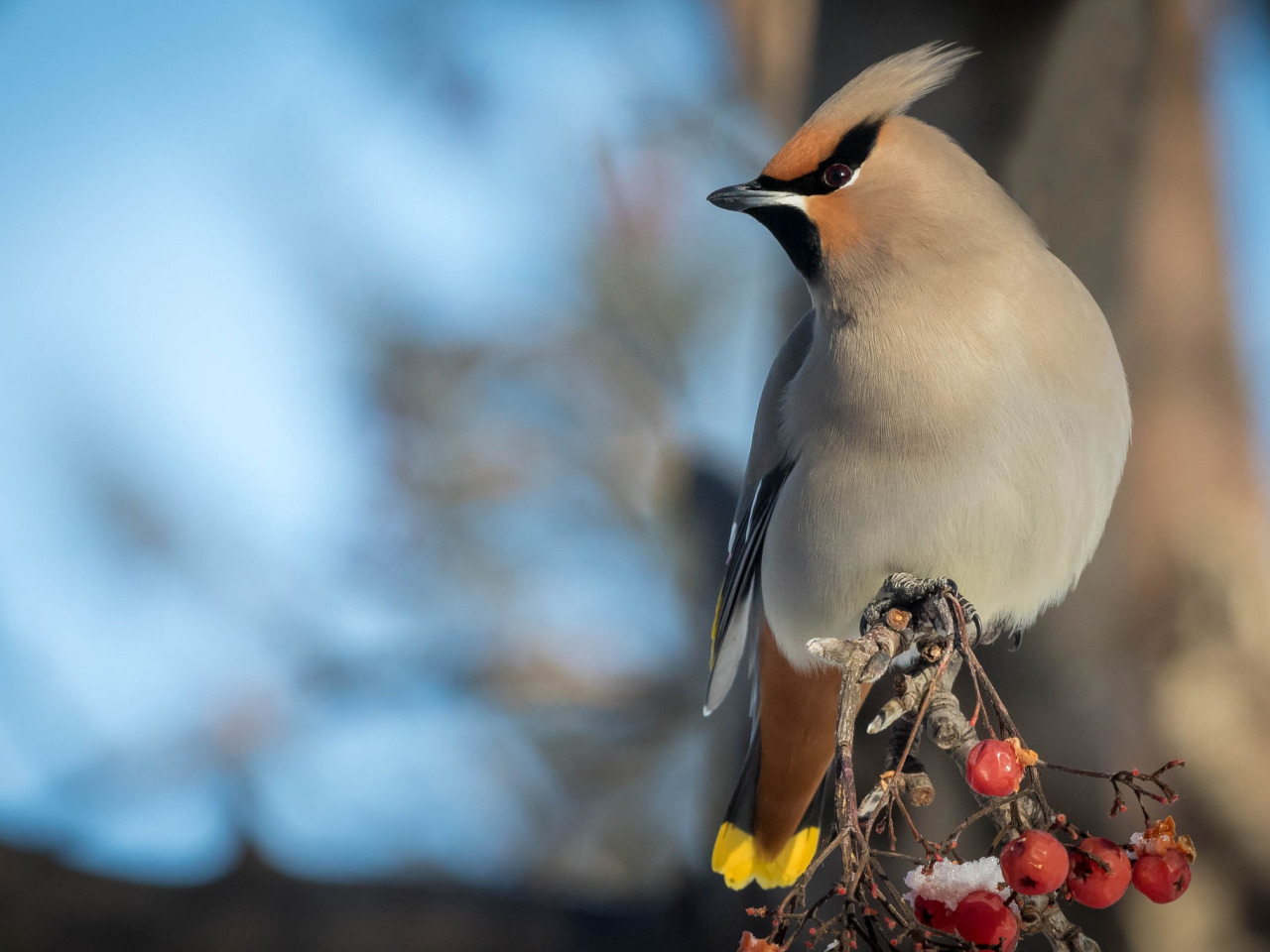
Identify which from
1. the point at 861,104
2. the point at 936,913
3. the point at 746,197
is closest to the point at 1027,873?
the point at 936,913

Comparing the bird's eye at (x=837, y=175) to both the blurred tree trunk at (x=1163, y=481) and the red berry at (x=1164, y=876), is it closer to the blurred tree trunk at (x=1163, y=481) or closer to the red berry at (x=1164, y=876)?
the red berry at (x=1164, y=876)

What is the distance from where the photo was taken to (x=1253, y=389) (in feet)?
8.46

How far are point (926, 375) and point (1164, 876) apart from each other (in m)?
0.57

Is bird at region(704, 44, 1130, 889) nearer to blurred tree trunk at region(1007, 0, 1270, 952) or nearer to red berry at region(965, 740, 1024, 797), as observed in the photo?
red berry at region(965, 740, 1024, 797)

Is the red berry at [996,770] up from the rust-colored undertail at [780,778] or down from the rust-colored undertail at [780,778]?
up

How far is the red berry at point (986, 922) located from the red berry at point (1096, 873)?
2.9 inches

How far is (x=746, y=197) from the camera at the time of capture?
1.19 metres

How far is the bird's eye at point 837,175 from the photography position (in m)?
1.24

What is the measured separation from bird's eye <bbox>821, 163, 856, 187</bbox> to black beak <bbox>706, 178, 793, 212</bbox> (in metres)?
Answer: 0.05

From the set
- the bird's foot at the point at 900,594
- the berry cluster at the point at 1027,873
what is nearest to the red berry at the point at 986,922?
the berry cluster at the point at 1027,873

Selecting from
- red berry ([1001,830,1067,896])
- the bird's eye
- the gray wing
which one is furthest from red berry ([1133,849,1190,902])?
→ the bird's eye

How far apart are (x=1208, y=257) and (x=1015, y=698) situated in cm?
125

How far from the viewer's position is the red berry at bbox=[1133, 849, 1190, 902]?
2.93ft

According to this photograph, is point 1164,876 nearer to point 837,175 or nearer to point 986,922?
point 986,922
